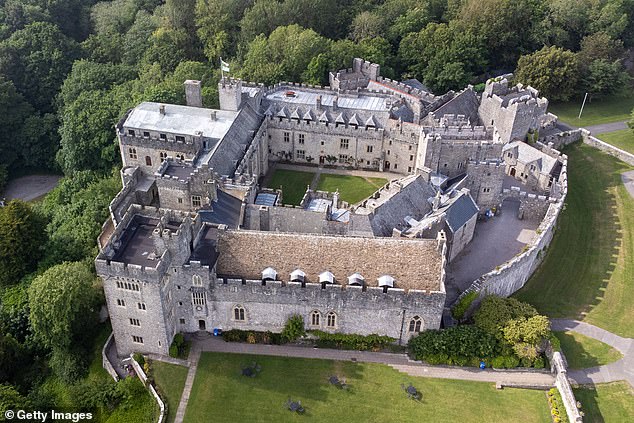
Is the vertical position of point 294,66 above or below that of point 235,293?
above

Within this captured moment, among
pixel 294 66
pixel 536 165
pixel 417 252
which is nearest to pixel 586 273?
pixel 536 165

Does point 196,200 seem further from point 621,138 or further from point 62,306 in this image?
point 621,138

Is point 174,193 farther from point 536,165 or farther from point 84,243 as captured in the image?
point 536,165

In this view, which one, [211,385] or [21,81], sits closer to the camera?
[211,385]

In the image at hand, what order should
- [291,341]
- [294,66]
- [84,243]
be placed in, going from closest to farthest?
[291,341] < [84,243] < [294,66]

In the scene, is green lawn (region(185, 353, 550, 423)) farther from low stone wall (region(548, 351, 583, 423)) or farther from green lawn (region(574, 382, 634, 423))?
green lawn (region(574, 382, 634, 423))

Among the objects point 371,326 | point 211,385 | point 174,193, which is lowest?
point 211,385

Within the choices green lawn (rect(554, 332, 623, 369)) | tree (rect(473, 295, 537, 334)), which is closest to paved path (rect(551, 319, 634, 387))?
green lawn (rect(554, 332, 623, 369))

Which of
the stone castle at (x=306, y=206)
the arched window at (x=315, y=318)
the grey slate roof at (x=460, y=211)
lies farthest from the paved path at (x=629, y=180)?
the arched window at (x=315, y=318)
